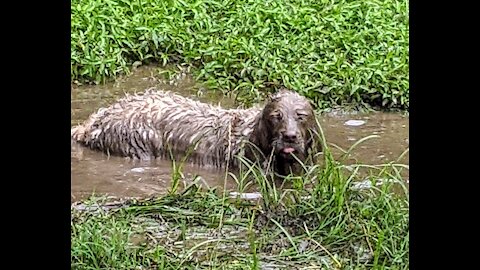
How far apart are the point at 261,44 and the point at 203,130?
2.91 meters

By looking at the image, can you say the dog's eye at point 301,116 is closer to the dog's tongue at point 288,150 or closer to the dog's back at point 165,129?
the dog's tongue at point 288,150

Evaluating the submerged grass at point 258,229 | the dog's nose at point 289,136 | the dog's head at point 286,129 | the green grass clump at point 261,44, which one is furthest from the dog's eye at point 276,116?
the green grass clump at point 261,44

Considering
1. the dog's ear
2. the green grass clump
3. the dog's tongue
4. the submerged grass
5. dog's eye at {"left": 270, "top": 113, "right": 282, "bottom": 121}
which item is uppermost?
the green grass clump

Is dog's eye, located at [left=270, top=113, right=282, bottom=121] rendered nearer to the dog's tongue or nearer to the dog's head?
the dog's head

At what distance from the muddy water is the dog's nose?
0.49 meters

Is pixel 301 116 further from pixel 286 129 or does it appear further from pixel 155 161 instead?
pixel 155 161

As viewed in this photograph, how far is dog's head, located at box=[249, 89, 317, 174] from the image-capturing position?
6781mm

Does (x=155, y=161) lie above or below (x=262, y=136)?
below

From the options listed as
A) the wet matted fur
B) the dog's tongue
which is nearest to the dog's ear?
the wet matted fur

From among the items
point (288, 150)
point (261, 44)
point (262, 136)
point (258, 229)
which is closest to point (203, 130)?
point (262, 136)

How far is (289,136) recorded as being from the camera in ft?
22.2
